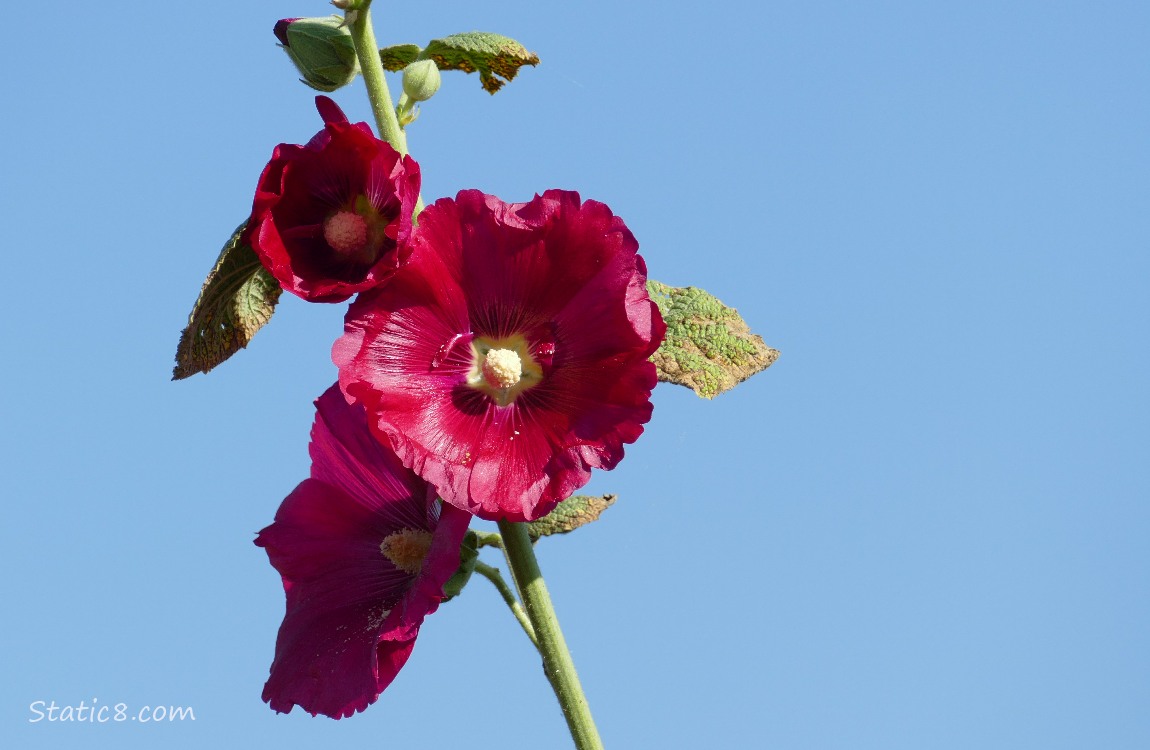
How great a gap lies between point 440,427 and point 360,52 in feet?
1.53

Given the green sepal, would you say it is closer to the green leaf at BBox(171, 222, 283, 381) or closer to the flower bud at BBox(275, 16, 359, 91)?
the green leaf at BBox(171, 222, 283, 381)

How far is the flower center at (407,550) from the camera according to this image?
1503 mm

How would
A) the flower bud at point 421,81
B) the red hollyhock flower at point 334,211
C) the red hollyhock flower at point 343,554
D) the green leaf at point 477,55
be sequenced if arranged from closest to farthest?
the red hollyhock flower at point 334,211, the red hollyhock flower at point 343,554, the flower bud at point 421,81, the green leaf at point 477,55

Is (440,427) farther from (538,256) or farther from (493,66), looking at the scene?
(493,66)

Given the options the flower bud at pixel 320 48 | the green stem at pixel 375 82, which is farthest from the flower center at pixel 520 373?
the flower bud at pixel 320 48

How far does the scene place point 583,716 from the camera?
1.44 meters

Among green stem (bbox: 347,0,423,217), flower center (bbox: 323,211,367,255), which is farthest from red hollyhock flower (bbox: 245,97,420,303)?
green stem (bbox: 347,0,423,217)

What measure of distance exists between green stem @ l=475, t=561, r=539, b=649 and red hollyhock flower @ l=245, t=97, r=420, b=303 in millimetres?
388

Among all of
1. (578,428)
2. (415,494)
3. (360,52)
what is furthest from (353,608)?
(360,52)

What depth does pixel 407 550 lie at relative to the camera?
1501 mm

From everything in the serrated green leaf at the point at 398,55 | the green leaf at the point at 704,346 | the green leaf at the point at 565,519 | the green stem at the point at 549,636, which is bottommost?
the green stem at the point at 549,636

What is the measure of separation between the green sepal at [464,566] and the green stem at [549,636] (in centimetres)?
4

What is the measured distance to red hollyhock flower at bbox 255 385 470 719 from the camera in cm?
141

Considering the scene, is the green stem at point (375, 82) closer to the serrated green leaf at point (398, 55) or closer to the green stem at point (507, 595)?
the serrated green leaf at point (398, 55)
